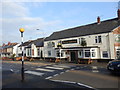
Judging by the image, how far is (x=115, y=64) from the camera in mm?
9055

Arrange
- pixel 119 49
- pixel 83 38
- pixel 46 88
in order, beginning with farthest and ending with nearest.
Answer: pixel 83 38, pixel 119 49, pixel 46 88

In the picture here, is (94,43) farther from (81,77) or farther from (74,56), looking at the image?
(81,77)

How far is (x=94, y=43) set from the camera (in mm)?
22922

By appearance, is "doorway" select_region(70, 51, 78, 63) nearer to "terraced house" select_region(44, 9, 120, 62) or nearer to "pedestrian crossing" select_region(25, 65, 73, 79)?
"terraced house" select_region(44, 9, 120, 62)

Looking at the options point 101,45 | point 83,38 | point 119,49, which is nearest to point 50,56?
point 83,38

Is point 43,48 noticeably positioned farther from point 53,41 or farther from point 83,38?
point 83,38

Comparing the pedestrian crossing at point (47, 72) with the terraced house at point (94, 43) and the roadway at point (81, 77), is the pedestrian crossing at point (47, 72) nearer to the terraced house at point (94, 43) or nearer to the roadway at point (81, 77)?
the roadway at point (81, 77)

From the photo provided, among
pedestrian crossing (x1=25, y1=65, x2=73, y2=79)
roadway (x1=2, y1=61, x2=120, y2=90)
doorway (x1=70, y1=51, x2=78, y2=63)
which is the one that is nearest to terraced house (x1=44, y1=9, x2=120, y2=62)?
doorway (x1=70, y1=51, x2=78, y2=63)

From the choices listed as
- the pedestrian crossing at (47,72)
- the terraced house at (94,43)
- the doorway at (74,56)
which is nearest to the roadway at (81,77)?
the pedestrian crossing at (47,72)

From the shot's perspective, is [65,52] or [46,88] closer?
[46,88]

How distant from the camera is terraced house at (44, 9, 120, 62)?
20.6 metres

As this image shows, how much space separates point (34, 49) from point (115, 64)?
30.9m

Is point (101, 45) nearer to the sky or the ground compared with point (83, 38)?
nearer to the ground

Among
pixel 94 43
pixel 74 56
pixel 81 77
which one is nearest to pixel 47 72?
pixel 81 77
